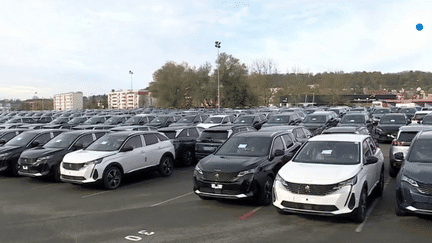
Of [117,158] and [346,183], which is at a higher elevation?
[346,183]

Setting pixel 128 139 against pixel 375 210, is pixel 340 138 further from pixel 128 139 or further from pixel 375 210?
pixel 128 139

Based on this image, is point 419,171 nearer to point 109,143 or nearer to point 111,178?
point 111,178

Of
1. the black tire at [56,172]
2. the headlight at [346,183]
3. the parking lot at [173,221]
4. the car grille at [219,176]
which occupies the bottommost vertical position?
the parking lot at [173,221]

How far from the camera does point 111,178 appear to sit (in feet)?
34.3

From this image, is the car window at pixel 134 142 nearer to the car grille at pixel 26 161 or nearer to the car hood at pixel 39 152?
the car hood at pixel 39 152

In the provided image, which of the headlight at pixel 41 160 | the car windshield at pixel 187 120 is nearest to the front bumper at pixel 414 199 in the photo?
the headlight at pixel 41 160

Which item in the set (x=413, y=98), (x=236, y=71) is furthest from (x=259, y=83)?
(x=413, y=98)

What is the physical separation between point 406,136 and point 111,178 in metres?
9.28

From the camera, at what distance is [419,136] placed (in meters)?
8.05

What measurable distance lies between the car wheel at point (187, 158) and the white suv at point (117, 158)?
138cm

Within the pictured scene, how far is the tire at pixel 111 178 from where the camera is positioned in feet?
33.4

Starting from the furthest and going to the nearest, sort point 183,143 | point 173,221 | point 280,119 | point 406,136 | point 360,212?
point 280,119, point 183,143, point 406,136, point 173,221, point 360,212

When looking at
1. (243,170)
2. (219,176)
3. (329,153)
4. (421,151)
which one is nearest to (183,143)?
(219,176)

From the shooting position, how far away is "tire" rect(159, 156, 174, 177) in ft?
39.4
